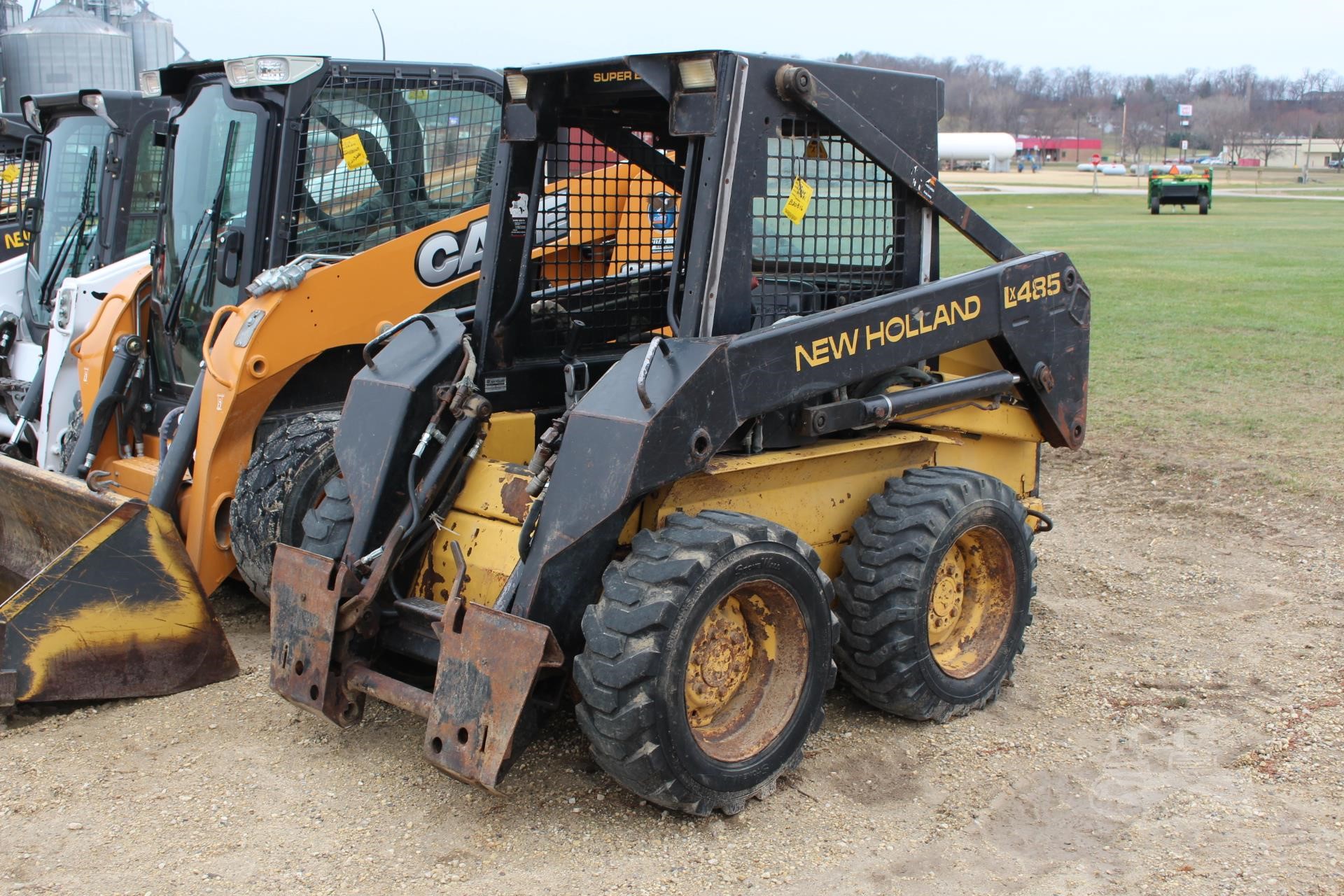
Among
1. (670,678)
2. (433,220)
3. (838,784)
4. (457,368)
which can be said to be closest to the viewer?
(670,678)

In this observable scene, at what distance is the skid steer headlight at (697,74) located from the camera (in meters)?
4.00

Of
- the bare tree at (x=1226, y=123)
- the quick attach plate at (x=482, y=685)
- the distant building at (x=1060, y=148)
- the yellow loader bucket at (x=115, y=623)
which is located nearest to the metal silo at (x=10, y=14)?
the yellow loader bucket at (x=115, y=623)

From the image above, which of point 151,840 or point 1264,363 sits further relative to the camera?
point 1264,363

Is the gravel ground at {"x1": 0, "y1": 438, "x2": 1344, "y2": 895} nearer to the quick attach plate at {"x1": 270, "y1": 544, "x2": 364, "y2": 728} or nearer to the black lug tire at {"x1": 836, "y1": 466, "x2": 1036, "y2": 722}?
the black lug tire at {"x1": 836, "y1": 466, "x2": 1036, "y2": 722}

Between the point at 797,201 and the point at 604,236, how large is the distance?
3.90 ft

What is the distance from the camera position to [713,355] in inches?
151

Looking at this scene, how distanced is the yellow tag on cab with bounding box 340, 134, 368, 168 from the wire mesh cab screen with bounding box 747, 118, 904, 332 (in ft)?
7.85

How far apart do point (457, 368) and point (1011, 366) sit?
6.85 ft

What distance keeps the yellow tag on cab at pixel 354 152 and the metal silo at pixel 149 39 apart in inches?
569

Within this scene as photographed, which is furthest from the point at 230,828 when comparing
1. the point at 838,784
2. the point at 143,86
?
the point at 143,86

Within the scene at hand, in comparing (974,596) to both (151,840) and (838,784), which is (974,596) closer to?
(838,784)

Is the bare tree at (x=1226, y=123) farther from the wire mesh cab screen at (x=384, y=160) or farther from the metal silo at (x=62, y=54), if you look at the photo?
the wire mesh cab screen at (x=384, y=160)

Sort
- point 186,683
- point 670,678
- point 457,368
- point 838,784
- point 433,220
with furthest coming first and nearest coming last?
1. point 433,220
2. point 186,683
3. point 457,368
4. point 838,784
5. point 670,678

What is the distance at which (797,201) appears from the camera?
4359 mm
